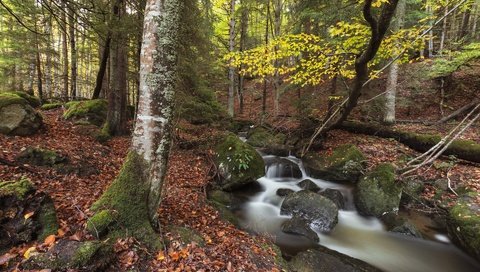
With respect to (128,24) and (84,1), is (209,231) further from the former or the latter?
(84,1)

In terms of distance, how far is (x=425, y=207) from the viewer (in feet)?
26.4

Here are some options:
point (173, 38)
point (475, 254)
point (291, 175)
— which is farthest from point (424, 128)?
point (173, 38)

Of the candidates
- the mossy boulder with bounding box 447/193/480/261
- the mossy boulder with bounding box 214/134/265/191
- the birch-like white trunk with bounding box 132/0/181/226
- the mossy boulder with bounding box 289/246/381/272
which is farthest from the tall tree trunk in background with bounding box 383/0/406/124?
the birch-like white trunk with bounding box 132/0/181/226

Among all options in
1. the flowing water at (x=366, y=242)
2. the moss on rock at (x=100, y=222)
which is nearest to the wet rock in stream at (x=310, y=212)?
the flowing water at (x=366, y=242)

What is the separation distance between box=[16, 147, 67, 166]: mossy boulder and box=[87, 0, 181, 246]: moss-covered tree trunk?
2929 millimetres

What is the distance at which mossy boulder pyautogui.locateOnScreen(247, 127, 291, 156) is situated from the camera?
1268 centimetres

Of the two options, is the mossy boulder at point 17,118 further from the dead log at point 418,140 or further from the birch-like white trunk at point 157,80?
the dead log at point 418,140

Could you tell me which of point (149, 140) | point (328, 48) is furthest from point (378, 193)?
point (149, 140)

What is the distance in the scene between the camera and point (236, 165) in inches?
360

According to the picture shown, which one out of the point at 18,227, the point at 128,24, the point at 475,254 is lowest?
the point at 475,254

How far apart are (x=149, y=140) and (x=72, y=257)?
1.67 metres

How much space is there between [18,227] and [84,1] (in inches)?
288

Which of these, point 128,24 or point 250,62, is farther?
point 250,62

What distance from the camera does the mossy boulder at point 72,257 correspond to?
123 inches
